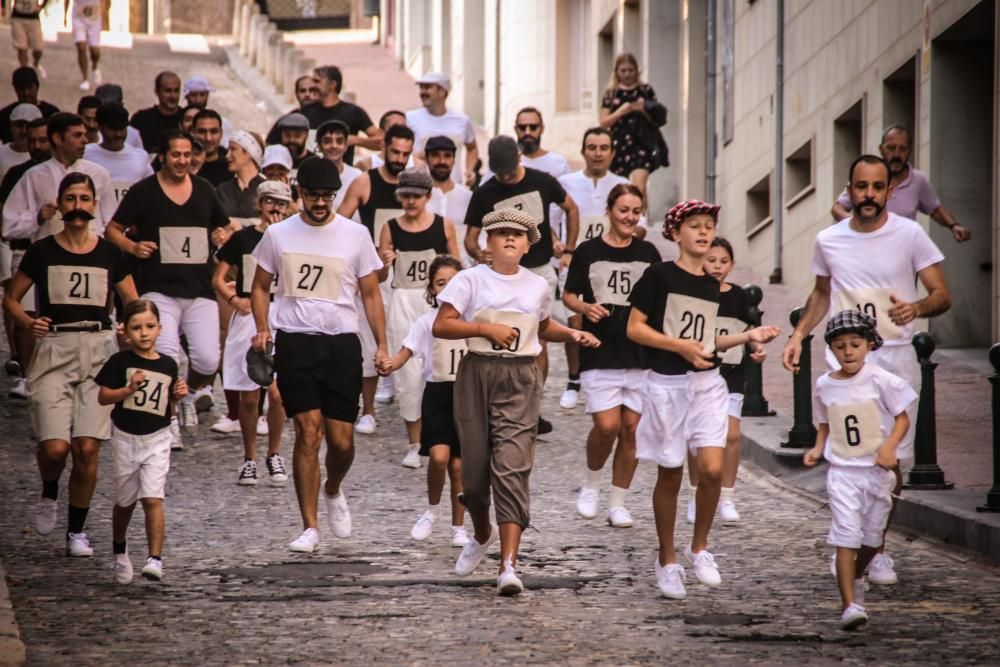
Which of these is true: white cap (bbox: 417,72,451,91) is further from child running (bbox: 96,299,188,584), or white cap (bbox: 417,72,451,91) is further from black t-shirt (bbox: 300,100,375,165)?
child running (bbox: 96,299,188,584)

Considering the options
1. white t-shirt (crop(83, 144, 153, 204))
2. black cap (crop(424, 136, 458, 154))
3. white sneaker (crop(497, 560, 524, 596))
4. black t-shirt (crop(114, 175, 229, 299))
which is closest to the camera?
white sneaker (crop(497, 560, 524, 596))


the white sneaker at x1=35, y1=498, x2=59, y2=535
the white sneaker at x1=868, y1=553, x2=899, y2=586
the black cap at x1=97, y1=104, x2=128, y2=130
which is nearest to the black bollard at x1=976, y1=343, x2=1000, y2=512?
the white sneaker at x1=868, y1=553, x2=899, y2=586

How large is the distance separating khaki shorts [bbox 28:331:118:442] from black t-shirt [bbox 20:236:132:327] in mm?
129

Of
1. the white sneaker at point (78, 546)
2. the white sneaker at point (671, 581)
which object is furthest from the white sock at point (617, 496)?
the white sneaker at point (78, 546)

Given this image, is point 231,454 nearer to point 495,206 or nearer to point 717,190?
point 495,206

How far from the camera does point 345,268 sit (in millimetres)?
11289

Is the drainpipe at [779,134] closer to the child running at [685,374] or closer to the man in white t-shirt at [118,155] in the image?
the man in white t-shirt at [118,155]

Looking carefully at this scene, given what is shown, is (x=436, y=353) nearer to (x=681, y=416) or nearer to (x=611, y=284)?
(x=611, y=284)

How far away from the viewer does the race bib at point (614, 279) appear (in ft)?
40.9

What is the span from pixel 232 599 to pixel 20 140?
9.04 metres

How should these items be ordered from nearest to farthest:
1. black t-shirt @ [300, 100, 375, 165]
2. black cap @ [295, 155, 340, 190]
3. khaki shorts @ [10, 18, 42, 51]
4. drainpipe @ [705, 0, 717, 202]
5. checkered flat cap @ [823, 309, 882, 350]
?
checkered flat cap @ [823, 309, 882, 350]
black cap @ [295, 155, 340, 190]
black t-shirt @ [300, 100, 375, 165]
drainpipe @ [705, 0, 717, 202]
khaki shorts @ [10, 18, 42, 51]

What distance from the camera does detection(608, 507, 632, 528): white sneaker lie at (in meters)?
11.9

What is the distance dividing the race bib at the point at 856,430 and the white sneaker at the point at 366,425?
6.51 metres

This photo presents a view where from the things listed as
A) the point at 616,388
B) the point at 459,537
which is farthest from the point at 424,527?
the point at 616,388
